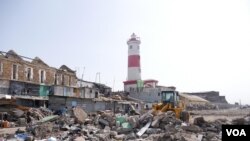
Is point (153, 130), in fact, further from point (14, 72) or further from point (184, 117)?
point (14, 72)

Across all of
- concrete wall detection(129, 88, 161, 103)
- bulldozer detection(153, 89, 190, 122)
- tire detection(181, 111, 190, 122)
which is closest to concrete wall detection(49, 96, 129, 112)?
concrete wall detection(129, 88, 161, 103)

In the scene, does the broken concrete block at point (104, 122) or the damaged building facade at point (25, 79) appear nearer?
the broken concrete block at point (104, 122)

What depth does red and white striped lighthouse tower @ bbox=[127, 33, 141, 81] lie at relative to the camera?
2308 inches


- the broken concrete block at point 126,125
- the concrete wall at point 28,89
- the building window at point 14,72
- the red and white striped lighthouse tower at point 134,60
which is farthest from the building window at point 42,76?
the red and white striped lighthouse tower at point 134,60

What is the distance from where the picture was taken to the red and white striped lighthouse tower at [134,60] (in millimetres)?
58625

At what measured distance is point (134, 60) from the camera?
2311 inches

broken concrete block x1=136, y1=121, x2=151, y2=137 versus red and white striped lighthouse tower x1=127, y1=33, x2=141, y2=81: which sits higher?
red and white striped lighthouse tower x1=127, y1=33, x2=141, y2=81

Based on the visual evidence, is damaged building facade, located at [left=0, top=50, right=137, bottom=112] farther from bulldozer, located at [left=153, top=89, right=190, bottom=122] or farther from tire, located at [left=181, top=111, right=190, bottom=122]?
tire, located at [left=181, top=111, right=190, bottom=122]

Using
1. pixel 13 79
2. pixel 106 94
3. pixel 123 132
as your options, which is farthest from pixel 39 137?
pixel 106 94

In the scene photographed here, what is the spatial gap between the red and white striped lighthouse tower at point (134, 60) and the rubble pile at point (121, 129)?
1387 inches

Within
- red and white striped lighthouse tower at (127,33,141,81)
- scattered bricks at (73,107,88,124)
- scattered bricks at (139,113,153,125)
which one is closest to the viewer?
scattered bricks at (139,113,153,125)

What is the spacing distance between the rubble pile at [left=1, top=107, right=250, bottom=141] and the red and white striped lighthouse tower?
1387 inches

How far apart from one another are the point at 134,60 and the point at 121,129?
3895cm

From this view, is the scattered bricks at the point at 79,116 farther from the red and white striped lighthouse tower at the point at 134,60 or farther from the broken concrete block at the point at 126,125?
the red and white striped lighthouse tower at the point at 134,60
